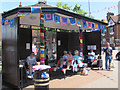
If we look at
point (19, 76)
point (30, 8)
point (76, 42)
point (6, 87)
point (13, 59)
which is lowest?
point (6, 87)

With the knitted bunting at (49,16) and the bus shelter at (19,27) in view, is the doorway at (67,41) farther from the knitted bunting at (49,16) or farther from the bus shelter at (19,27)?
the knitted bunting at (49,16)

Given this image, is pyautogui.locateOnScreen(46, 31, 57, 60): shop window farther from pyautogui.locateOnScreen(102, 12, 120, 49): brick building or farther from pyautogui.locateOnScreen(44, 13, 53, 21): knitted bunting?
pyautogui.locateOnScreen(102, 12, 120, 49): brick building

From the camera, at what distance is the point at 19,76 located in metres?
5.27

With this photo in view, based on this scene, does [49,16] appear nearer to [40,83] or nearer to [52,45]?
[40,83]

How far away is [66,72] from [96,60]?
3046 millimetres

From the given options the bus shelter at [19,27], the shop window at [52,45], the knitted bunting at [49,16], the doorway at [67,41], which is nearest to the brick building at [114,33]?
the doorway at [67,41]

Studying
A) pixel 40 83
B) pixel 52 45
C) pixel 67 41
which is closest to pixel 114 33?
pixel 67 41

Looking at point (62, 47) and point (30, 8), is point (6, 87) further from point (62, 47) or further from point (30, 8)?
point (62, 47)

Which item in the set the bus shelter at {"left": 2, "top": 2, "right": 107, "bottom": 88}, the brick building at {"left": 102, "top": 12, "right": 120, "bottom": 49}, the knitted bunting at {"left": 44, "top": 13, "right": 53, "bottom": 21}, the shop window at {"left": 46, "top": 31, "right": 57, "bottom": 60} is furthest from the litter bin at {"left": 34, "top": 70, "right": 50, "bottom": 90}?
the brick building at {"left": 102, "top": 12, "right": 120, "bottom": 49}

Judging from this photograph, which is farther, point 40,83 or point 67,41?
point 67,41

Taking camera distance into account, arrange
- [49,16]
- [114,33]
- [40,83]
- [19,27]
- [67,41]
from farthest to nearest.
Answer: [114,33] < [67,41] < [19,27] < [49,16] < [40,83]

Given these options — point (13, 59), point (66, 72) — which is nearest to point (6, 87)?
point (13, 59)

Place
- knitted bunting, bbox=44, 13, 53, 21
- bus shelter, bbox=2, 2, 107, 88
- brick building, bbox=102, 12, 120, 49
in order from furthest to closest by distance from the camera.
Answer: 1. brick building, bbox=102, 12, 120, 49
2. knitted bunting, bbox=44, 13, 53, 21
3. bus shelter, bbox=2, 2, 107, 88

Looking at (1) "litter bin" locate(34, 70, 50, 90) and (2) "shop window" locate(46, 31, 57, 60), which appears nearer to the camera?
(1) "litter bin" locate(34, 70, 50, 90)
